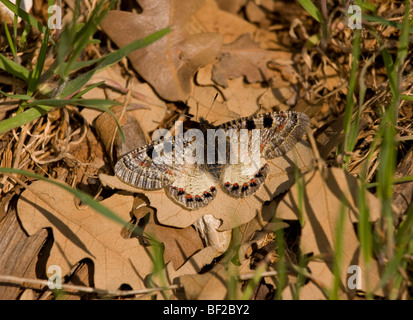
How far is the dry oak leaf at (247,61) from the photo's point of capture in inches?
157

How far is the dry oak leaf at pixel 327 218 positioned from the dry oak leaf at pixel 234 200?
34cm

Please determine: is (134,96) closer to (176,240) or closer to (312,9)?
(176,240)

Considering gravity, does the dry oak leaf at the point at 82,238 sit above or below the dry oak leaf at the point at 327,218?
below

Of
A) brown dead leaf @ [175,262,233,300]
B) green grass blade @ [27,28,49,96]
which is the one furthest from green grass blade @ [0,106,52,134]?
brown dead leaf @ [175,262,233,300]

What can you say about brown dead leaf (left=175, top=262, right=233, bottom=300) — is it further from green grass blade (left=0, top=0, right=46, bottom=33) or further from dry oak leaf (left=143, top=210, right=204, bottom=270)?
green grass blade (left=0, top=0, right=46, bottom=33)

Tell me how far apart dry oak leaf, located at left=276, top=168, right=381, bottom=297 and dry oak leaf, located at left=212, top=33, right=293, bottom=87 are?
156 cm

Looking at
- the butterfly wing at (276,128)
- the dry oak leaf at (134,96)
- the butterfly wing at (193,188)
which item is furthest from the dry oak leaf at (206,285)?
the dry oak leaf at (134,96)

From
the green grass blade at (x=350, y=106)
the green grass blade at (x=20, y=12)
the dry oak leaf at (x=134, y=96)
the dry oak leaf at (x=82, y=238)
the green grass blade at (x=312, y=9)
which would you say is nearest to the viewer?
the green grass blade at (x=350, y=106)

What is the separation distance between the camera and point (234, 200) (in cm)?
322

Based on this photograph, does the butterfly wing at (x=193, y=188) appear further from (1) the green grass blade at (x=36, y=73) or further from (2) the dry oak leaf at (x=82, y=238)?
(1) the green grass blade at (x=36, y=73)

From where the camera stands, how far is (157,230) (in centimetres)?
318

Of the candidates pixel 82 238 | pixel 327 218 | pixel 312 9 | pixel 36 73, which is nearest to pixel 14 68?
pixel 36 73

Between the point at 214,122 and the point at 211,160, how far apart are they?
0.43 metres

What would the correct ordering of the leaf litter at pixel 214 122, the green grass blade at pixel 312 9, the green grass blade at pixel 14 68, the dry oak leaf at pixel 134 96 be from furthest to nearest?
1. the dry oak leaf at pixel 134 96
2. the green grass blade at pixel 312 9
3. the green grass blade at pixel 14 68
4. the leaf litter at pixel 214 122
